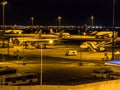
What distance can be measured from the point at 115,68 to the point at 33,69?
79.2 ft

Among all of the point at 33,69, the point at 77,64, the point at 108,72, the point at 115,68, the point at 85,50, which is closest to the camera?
the point at 115,68

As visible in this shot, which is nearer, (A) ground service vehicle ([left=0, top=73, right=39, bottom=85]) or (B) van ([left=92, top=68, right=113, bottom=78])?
(A) ground service vehicle ([left=0, top=73, right=39, bottom=85])

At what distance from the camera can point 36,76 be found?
34.8m

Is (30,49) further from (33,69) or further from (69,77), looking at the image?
(69,77)

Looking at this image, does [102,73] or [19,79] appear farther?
[102,73]

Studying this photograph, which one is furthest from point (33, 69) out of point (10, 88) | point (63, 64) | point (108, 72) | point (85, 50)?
point (85, 50)

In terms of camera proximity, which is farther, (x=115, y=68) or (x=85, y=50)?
(x=85, y=50)

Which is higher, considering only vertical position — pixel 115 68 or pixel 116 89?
pixel 115 68

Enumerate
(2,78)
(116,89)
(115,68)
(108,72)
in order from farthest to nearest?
(108,72) → (2,78) → (116,89) → (115,68)

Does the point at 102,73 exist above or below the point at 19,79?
above

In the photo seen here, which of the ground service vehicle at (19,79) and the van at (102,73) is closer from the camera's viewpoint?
the ground service vehicle at (19,79)

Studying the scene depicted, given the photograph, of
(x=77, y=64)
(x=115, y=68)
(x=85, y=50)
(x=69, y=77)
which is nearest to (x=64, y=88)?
(x=115, y=68)

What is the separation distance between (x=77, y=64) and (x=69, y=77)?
11452 millimetres

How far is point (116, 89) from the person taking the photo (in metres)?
22.1
